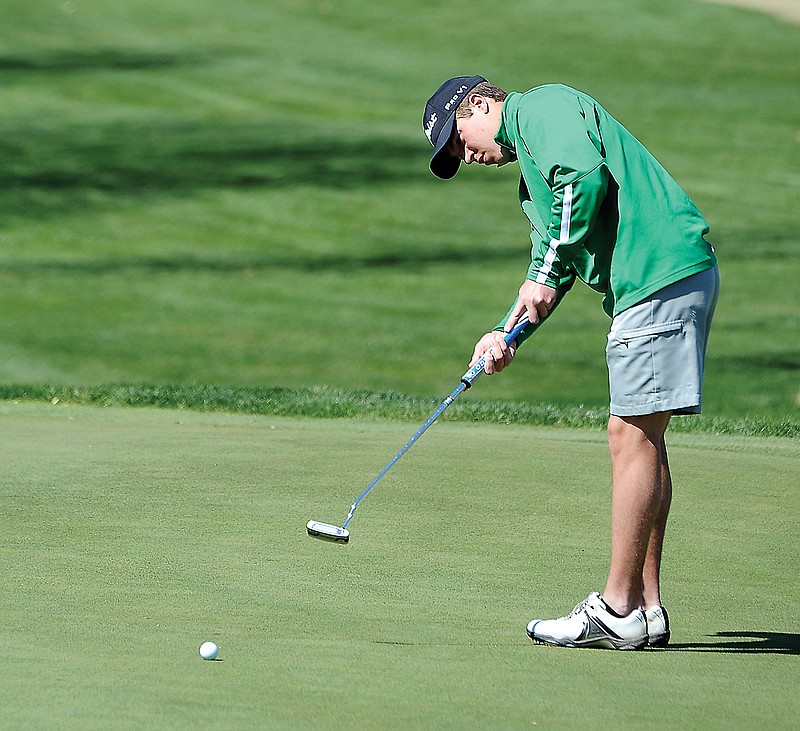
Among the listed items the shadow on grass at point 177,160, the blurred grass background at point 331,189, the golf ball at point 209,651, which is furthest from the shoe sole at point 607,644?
the shadow on grass at point 177,160

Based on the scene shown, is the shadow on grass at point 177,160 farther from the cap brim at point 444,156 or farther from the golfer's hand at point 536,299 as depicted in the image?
the golfer's hand at point 536,299

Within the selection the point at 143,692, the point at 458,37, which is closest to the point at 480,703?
the point at 143,692

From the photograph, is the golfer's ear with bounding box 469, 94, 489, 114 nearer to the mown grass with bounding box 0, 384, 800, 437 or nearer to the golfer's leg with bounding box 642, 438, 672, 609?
the golfer's leg with bounding box 642, 438, 672, 609

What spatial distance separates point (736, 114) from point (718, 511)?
68.9 ft

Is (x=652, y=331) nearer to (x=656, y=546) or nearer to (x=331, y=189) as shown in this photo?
(x=656, y=546)

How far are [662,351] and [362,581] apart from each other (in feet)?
3.68

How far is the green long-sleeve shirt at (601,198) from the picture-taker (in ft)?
12.7

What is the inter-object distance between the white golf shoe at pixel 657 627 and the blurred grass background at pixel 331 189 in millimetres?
7619

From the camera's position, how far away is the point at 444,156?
426 centimetres

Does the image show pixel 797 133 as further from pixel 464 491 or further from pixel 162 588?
pixel 162 588

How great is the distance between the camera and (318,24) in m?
30.0

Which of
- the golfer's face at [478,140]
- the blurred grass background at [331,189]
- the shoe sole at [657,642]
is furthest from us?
the blurred grass background at [331,189]

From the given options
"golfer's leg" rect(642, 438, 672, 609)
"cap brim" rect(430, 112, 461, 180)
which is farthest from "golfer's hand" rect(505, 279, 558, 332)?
A: "golfer's leg" rect(642, 438, 672, 609)

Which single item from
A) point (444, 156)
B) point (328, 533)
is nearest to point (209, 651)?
point (328, 533)
